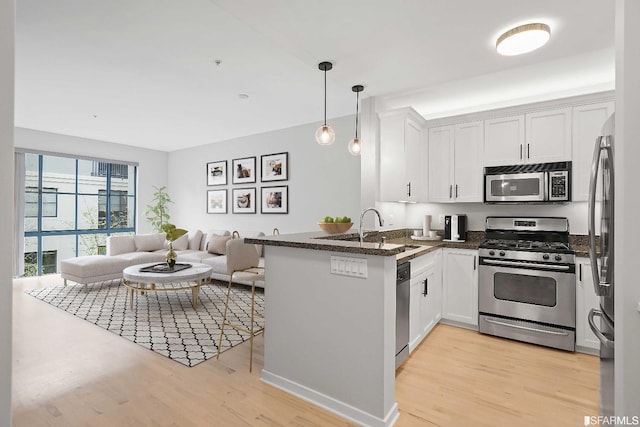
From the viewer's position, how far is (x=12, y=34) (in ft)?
3.50

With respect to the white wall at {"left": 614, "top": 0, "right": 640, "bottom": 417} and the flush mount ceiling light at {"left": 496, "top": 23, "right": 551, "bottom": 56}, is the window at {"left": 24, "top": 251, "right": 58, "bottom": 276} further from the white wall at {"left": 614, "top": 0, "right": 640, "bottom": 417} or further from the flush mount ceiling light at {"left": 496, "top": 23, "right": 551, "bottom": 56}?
the white wall at {"left": 614, "top": 0, "right": 640, "bottom": 417}

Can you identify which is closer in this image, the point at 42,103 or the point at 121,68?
the point at 121,68

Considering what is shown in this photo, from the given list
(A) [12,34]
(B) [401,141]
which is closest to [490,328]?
(B) [401,141]

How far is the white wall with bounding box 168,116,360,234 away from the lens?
5.27 metres

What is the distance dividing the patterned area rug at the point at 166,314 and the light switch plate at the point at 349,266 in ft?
5.24

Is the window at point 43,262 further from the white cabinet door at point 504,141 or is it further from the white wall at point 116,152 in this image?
the white cabinet door at point 504,141

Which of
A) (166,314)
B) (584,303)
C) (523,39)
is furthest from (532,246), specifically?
(166,314)

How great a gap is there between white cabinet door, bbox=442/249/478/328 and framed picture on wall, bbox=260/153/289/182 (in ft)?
11.2

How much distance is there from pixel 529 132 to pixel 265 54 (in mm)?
2886

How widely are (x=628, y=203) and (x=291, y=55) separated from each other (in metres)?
2.83

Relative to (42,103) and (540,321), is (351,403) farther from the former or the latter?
(42,103)

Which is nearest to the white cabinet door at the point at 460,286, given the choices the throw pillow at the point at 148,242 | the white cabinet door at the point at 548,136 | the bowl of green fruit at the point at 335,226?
the white cabinet door at the point at 548,136

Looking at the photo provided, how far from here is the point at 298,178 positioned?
19.1 ft

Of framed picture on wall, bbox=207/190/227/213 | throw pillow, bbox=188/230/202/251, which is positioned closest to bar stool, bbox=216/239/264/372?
throw pillow, bbox=188/230/202/251
